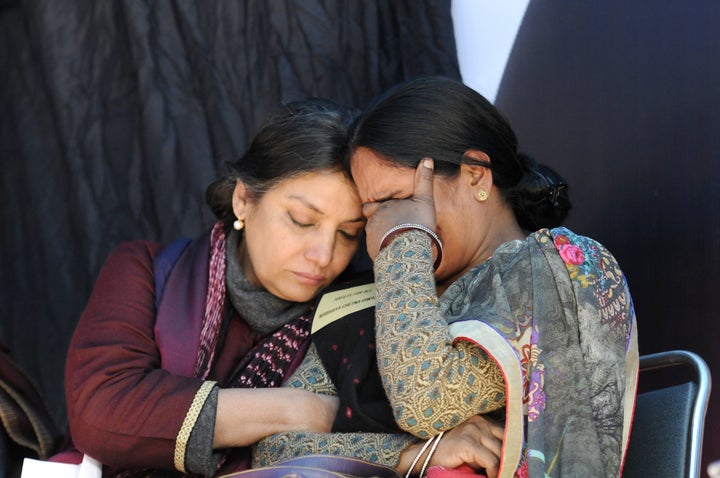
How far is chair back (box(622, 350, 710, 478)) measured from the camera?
199 cm

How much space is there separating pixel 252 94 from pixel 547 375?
206cm

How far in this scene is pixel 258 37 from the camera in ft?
12.3

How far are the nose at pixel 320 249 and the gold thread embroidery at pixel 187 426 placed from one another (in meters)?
0.46

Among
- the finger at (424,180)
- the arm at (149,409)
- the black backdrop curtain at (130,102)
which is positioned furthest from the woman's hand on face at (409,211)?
the black backdrop curtain at (130,102)

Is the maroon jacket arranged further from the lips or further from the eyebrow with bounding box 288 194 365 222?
the eyebrow with bounding box 288 194 365 222

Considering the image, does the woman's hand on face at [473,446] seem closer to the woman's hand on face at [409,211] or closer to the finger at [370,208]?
the woman's hand on face at [409,211]

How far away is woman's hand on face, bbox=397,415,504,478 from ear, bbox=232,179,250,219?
100cm

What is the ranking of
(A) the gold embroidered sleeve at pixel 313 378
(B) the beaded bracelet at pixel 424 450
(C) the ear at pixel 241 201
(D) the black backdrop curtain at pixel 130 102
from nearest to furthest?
(B) the beaded bracelet at pixel 424 450 < (A) the gold embroidered sleeve at pixel 313 378 < (C) the ear at pixel 241 201 < (D) the black backdrop curtain at pixel 130 102

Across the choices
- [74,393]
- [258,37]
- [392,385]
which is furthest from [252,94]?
[392,385]

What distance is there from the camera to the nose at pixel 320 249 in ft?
8.58

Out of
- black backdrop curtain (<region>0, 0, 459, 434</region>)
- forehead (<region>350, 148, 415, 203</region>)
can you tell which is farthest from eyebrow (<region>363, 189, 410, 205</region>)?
black backdrop curtain (<region>0, 0, 459, 434</region>)

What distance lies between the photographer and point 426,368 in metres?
2.03

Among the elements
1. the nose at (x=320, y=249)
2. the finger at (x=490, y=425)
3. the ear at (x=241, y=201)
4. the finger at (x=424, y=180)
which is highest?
the finger at (x=424, y=180)

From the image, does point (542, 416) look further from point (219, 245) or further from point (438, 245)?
point (219, 245)
